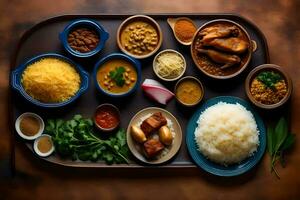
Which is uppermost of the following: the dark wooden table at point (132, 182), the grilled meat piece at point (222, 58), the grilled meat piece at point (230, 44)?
the grilled meat piece at point (230, 44)

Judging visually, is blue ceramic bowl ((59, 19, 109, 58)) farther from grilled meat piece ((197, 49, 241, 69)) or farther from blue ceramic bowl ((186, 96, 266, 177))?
blue ceramic bowl ((186, 96, 266, 177))

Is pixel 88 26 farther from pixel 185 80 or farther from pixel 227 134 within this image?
pixel 227 134

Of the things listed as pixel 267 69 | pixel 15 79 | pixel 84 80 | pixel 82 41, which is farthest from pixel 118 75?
pixel 267 69

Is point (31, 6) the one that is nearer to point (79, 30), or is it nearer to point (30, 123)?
point (79, 30)

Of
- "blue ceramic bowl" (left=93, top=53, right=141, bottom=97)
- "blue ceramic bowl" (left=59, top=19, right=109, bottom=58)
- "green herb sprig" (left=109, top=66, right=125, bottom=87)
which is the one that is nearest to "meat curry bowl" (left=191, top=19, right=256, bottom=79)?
"blue ceramic bowl" (left=93, top=53, right=141, bottom=97)

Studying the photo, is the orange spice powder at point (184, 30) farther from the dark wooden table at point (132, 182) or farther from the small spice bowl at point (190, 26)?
the dark wooden table at point (132, 182)

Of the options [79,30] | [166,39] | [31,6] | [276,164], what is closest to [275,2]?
[166,39]

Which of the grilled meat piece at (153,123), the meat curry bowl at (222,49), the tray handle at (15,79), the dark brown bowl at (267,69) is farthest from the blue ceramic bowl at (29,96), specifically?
the dark brown bowl at (267,69)

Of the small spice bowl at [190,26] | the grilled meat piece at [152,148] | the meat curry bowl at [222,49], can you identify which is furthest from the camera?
the small spice bowl at [190,26]
